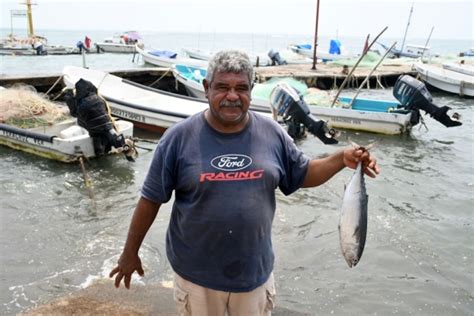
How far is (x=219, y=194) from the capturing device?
7.11 feet

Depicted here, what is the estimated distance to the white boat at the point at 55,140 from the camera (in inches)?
330

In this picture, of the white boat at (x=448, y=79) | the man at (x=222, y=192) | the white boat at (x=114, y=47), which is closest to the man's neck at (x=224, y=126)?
the man at (x=222, y=192)

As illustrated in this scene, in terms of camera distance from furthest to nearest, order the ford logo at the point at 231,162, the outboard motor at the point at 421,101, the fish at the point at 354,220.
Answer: the outboard motor at the point at 421,101
the fish at the point at 354,220
the ford logo at the point at 231,162

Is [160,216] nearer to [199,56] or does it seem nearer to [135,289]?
[135,289]

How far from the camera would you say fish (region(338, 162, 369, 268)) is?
2.64 m

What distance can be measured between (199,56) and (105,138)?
1041 inches

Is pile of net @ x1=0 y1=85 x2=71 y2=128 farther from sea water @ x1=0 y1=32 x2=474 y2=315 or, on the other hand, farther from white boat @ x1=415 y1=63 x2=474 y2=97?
white boat @ x1=415 y1=63 x2=474 y2=97

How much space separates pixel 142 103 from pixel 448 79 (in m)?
16.1

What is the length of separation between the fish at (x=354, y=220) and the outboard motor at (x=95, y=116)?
6.20 m

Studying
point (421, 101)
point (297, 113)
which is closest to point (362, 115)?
point (421, 101)

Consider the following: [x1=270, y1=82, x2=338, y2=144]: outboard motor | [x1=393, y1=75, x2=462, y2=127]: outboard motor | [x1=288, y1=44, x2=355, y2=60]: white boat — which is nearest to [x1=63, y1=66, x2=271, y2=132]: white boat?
[x1=270, y1=82, x2=338, y2=144]: outboard motor

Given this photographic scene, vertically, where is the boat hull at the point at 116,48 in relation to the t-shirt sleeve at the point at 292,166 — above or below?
below

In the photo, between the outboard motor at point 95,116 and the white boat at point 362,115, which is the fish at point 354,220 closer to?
the outboard motor at point 95,116

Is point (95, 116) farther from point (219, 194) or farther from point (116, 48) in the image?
point (116, 48)
